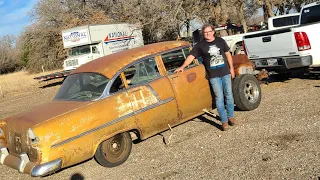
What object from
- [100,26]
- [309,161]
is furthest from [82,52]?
[309,161]

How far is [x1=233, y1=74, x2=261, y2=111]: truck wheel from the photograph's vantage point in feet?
21.5

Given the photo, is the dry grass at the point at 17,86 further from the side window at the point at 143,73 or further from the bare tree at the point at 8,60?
the bare tree at the point at 8,60

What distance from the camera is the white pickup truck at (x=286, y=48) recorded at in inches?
301

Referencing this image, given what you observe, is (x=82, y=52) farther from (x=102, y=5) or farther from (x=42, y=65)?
(x=42, y=65)

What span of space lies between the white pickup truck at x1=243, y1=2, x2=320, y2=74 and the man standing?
2.66 metres

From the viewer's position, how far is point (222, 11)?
21891 millimetres

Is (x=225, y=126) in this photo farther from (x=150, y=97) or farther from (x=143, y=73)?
(x=143, y=73)

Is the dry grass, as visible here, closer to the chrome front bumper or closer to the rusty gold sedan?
the rusty gold sedan

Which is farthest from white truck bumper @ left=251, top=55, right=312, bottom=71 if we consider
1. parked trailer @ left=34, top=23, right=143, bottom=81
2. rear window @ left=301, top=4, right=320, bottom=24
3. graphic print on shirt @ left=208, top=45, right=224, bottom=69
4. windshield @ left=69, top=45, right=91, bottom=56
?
windshield @ left=69, top=45, right=91, bottom=56

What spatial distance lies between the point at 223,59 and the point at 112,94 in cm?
203

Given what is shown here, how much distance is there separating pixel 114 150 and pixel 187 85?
172 centimetres

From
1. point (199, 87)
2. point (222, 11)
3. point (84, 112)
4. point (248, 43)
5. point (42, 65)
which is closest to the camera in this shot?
point (84, 112)

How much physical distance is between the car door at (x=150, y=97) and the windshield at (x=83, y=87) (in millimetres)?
439

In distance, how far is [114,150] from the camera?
5109mm
